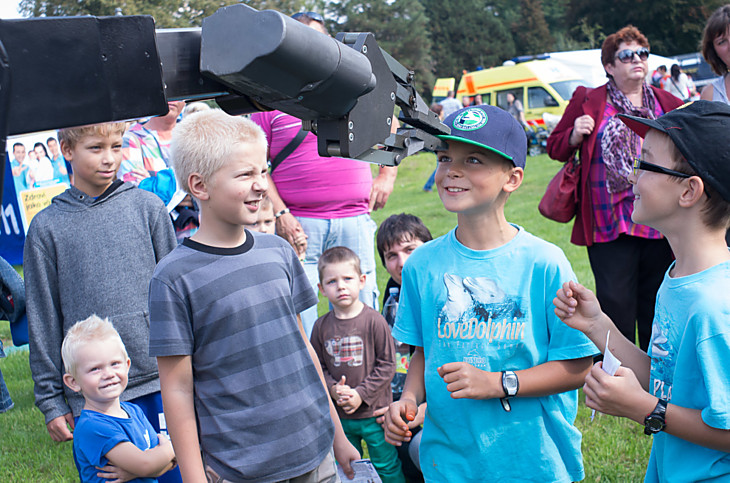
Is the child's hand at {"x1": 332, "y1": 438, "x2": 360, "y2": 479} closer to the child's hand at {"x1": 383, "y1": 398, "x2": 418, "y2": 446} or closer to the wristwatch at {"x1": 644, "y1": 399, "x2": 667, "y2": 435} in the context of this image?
the child's hand at {"x1": 383, "y1": 398, "x2": 418, "y2": 446}

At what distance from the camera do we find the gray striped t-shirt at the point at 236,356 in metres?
2.06

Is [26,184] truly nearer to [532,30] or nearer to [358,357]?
[358,357]

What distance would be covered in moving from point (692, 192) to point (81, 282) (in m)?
2.57

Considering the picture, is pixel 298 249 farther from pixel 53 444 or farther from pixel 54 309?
pixel 53 444

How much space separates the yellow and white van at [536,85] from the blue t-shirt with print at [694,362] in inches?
816

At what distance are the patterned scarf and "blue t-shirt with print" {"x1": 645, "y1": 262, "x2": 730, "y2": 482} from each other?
2.23 meters

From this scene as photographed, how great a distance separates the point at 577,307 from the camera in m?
2.13

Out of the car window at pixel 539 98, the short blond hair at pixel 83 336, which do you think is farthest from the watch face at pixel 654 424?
the car window at pixel 539 98

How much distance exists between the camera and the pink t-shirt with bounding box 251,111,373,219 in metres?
4.25

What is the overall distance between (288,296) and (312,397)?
1.17 ft

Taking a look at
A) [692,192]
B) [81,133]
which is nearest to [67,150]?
[81,133]

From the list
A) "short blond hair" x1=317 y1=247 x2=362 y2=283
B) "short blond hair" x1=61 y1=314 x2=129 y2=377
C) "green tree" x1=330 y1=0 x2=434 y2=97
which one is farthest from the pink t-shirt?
"green tree" x1=330 y1=0 x2=434 y2=97

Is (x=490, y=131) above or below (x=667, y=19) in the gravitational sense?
above

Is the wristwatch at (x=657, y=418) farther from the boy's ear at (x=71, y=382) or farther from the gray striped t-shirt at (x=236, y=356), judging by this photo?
the boy's ear at (x=71, y=382)
